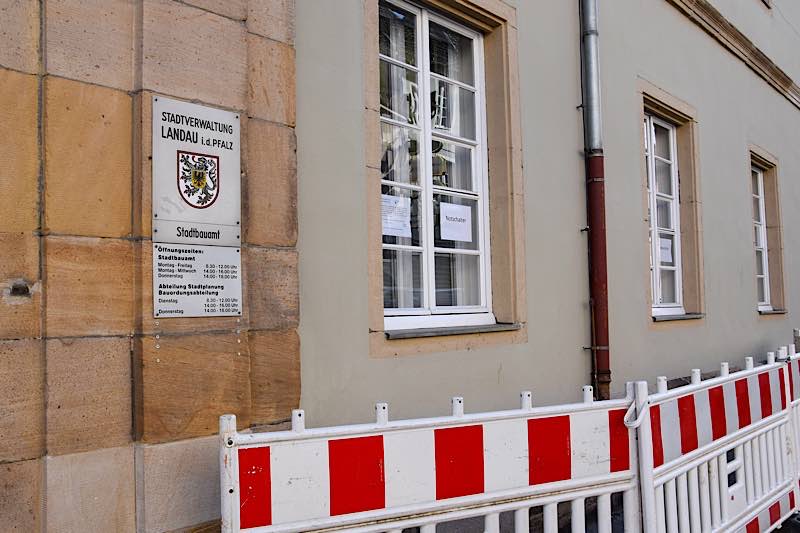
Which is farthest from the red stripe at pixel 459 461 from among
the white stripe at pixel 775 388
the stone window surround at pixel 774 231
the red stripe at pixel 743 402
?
the stone window surround at pixel 774 231

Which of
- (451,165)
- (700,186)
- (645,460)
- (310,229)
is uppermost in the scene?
(700,186)

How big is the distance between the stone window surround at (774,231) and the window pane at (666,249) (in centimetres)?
363

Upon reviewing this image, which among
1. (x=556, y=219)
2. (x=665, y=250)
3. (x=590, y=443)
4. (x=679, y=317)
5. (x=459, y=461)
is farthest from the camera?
(x=665, y=250)

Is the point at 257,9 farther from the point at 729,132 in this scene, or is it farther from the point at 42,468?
the point at 729,132

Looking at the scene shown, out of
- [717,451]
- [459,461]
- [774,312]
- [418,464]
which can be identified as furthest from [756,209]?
[418,464]

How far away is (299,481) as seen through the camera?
2.51 m

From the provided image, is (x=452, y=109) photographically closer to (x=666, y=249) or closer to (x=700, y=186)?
(x=666, y=249)

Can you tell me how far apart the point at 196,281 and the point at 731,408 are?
129 inches

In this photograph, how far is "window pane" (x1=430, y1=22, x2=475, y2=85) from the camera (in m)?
4.97

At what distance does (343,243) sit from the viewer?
3.88m

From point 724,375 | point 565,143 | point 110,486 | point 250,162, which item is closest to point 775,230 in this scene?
point 565,143

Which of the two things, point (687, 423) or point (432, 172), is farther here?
point (432, 172)

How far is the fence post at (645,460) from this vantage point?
3.38 m

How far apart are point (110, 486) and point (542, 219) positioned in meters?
3.65
